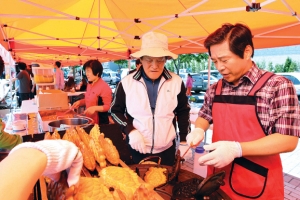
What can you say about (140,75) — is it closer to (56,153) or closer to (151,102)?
(151,102)

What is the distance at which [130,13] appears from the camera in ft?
13.7

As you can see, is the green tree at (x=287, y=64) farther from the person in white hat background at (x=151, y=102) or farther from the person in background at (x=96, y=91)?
the person in white hat background at (x=151, y=102)

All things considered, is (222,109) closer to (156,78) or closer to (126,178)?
(156,78)

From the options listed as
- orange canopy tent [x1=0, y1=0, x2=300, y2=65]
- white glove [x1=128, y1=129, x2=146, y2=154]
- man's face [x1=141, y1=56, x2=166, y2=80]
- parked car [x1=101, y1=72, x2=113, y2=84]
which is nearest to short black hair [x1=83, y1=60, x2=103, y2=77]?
orange canopy tent [x1=0, y1=0, x2=300, y2=65]

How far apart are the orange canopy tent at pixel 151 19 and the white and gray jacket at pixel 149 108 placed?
3.78 feet

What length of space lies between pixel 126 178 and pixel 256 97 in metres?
0.85

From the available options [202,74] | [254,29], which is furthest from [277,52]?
[254,29]

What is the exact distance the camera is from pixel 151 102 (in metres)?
1.85

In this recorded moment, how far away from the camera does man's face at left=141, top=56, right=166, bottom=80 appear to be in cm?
174

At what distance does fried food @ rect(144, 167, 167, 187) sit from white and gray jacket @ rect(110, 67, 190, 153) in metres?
0.58

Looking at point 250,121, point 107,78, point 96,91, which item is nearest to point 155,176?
point 250,121

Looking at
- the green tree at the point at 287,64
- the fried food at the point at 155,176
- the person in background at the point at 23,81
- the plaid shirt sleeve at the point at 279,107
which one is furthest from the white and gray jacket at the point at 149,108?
the green tree at the point at 287,64

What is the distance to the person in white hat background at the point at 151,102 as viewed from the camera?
176 centimetres

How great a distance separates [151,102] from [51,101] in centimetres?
179
